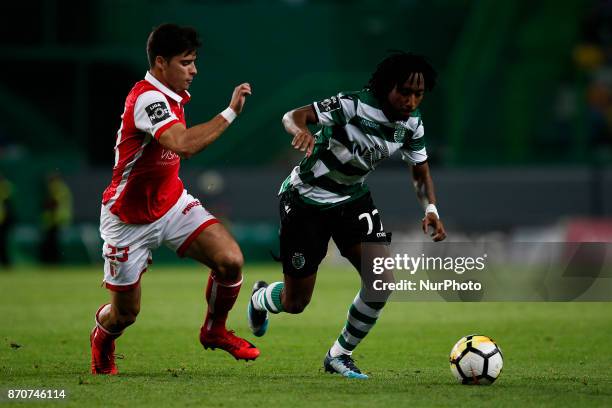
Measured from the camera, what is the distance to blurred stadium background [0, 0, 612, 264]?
983 inches

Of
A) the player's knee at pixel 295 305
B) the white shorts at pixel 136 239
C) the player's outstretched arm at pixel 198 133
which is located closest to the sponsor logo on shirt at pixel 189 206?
the white shorts at pixel 136 239

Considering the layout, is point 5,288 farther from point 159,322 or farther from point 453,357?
point 453,357

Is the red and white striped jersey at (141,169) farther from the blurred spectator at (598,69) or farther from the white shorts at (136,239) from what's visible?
the blurred spectator at (598,69)

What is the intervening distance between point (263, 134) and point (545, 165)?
656 centimetres

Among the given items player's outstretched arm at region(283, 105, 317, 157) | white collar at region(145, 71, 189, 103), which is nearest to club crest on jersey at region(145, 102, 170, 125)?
white collar at region(145, 71, 189, 103)

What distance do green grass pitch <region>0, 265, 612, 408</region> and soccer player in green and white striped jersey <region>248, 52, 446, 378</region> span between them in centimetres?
52

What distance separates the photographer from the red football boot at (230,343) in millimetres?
7816

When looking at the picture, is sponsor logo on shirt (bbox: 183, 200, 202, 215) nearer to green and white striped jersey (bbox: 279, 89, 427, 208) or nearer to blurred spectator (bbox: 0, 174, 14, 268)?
green and white striped jersey (bbox: 279, 89, 427, 208)

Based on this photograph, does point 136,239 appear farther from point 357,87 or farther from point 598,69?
point 598,69

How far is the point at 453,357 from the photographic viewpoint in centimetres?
749

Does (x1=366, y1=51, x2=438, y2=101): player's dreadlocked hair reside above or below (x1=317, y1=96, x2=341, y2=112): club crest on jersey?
above

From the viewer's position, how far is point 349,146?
25.6 feet

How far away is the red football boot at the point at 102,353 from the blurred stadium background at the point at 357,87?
1676cm

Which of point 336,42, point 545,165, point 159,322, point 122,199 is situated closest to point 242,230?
point 336,42
